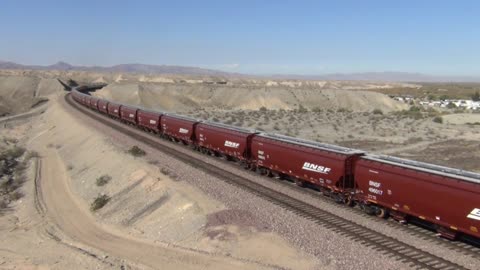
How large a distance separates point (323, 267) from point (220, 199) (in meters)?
8.36

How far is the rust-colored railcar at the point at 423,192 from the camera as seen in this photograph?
1543 cm

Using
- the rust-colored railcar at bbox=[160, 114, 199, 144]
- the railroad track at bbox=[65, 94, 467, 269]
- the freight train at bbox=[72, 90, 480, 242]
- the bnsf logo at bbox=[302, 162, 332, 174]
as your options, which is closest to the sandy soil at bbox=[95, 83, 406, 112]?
the rust-colored railcar at bbox=[160, 114, 199, 144]

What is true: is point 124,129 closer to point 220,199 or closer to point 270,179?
point 270,179

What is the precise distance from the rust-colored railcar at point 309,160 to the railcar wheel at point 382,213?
156cm

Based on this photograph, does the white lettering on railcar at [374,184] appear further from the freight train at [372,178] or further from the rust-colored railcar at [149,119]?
the rust-colored railcar at [149,119]

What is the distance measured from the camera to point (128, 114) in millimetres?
56594

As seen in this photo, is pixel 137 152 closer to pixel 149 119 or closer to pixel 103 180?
pixel 103 180

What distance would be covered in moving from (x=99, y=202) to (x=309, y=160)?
39.2 ft

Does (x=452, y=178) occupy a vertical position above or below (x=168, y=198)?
above

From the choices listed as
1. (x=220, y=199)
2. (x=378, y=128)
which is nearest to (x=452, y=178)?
(x=220, y=199)

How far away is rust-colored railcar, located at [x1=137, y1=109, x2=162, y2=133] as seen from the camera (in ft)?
151

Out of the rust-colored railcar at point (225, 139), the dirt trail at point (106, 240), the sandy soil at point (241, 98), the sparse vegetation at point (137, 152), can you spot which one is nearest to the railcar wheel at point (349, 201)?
the dirt trail at point (106, 240)

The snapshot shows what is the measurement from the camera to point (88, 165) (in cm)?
3709

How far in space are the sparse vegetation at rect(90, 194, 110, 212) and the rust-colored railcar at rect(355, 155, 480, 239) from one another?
14.2 m
